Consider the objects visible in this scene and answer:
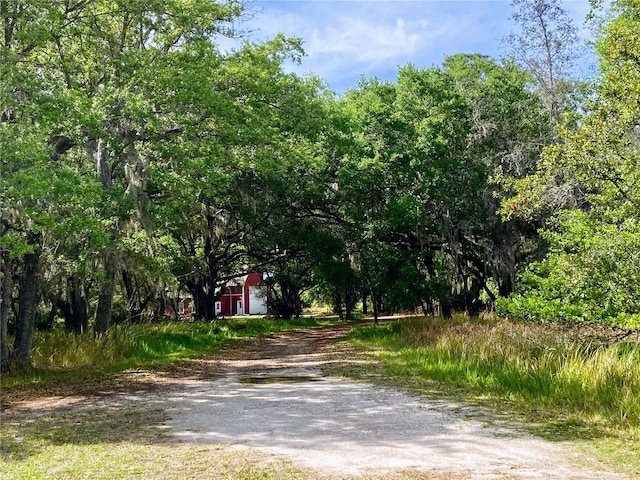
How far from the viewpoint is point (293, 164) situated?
1869 cm

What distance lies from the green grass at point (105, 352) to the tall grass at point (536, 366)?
665 cm

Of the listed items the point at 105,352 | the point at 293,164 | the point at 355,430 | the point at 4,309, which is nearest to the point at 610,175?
the point at 355,430

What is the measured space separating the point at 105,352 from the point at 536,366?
1086 centimetres

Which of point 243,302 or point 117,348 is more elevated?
point 117,348

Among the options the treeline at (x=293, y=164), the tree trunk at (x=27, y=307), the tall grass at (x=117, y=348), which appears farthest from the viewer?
the tall grass at (x=117, y=348)

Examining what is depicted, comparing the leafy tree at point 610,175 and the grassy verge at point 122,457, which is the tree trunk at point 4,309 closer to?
the grassy verge at point 122,457

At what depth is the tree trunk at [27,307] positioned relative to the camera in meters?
12.5

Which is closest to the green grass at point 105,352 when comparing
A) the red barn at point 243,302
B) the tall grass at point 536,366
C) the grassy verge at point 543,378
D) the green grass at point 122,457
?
the green grass at point 122,457

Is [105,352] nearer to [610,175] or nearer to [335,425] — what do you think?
[335,425]

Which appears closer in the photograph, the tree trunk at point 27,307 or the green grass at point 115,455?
the green grass at point 115,455

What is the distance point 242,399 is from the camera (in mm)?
8828

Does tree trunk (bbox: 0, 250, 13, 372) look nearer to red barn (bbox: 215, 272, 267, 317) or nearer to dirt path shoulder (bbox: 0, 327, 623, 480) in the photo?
dirt path shoulder (bbox: 0, 327, 623, 480)

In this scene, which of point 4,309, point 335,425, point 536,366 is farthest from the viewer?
point 4,309

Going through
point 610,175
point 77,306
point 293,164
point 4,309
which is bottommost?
point 77,306
